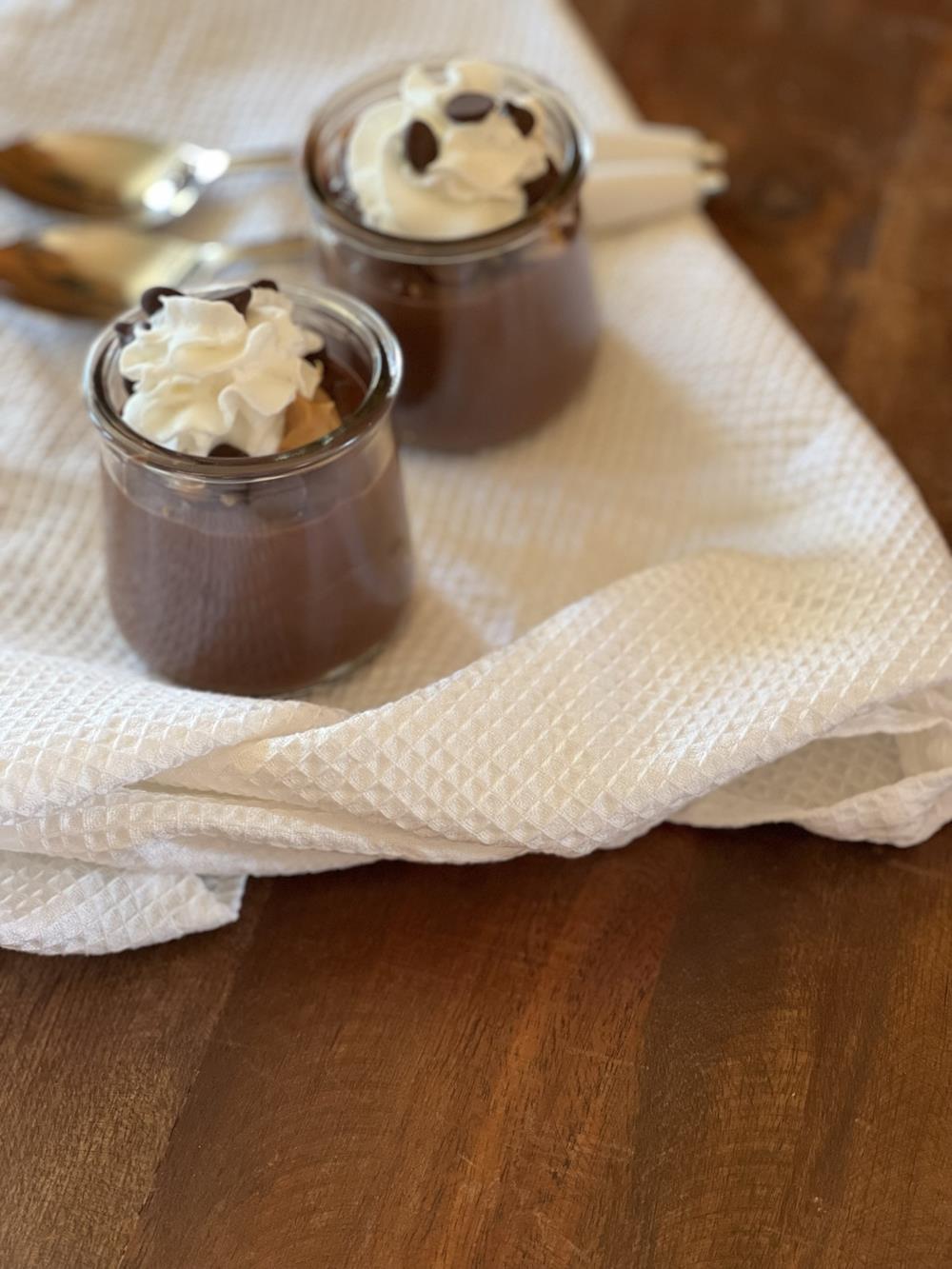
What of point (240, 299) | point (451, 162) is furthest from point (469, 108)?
point (240, 299)

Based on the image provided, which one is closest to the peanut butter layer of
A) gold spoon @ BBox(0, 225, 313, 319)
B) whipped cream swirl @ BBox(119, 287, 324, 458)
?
whipped cream swirl @ BBox(119, 287, 324, 458)

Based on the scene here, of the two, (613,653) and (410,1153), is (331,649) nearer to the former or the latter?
(613,653)

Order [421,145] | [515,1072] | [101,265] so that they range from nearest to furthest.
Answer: [515,1072], [421,145], [101,265]

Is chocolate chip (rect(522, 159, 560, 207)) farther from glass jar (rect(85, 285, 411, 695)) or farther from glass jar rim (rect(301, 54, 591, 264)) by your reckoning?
glass jar (rect(85, 285, 411, 695))

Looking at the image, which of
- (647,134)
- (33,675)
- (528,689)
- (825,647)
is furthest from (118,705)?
(647,134)

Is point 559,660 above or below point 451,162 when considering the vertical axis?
Result: below

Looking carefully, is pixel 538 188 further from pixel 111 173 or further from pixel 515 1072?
pixel 515 1072
